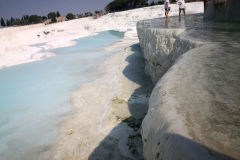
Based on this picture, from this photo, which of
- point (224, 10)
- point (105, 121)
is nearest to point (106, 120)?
point (105, 121)

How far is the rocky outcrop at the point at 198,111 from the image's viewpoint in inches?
35.9

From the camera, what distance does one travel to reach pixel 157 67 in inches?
177

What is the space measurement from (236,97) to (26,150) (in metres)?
3.79

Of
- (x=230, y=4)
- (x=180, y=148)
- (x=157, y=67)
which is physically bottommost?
(x=157, y=67)

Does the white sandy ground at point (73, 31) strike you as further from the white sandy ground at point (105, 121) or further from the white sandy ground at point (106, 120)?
the white sandy ground at point (105, 121)

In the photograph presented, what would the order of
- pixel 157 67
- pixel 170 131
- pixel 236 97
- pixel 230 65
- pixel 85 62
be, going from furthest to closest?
pixel 85 62
pixel 157 67
pixel 230 65
pixel 236 97
pixel 170 131

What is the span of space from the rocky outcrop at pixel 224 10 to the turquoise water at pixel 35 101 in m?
5.05

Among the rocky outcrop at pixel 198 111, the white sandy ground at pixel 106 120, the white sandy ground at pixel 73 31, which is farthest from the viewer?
the white sandy ground at pixel 73 31

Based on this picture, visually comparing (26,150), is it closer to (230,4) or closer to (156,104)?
(156,104)

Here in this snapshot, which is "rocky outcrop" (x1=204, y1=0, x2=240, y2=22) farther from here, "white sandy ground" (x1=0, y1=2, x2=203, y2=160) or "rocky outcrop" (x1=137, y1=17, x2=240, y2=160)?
"rocky outcrop" (x1=137, y1=17, x2=240, y2=160)

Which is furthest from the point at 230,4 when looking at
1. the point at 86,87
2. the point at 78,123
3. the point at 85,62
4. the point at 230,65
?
the point at 85,62

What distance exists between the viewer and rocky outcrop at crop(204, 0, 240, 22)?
16.9 ft

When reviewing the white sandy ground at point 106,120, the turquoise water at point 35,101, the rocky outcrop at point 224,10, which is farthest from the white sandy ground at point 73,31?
the white sandy ground at point 106,120

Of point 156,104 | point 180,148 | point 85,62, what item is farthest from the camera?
point 85,62
